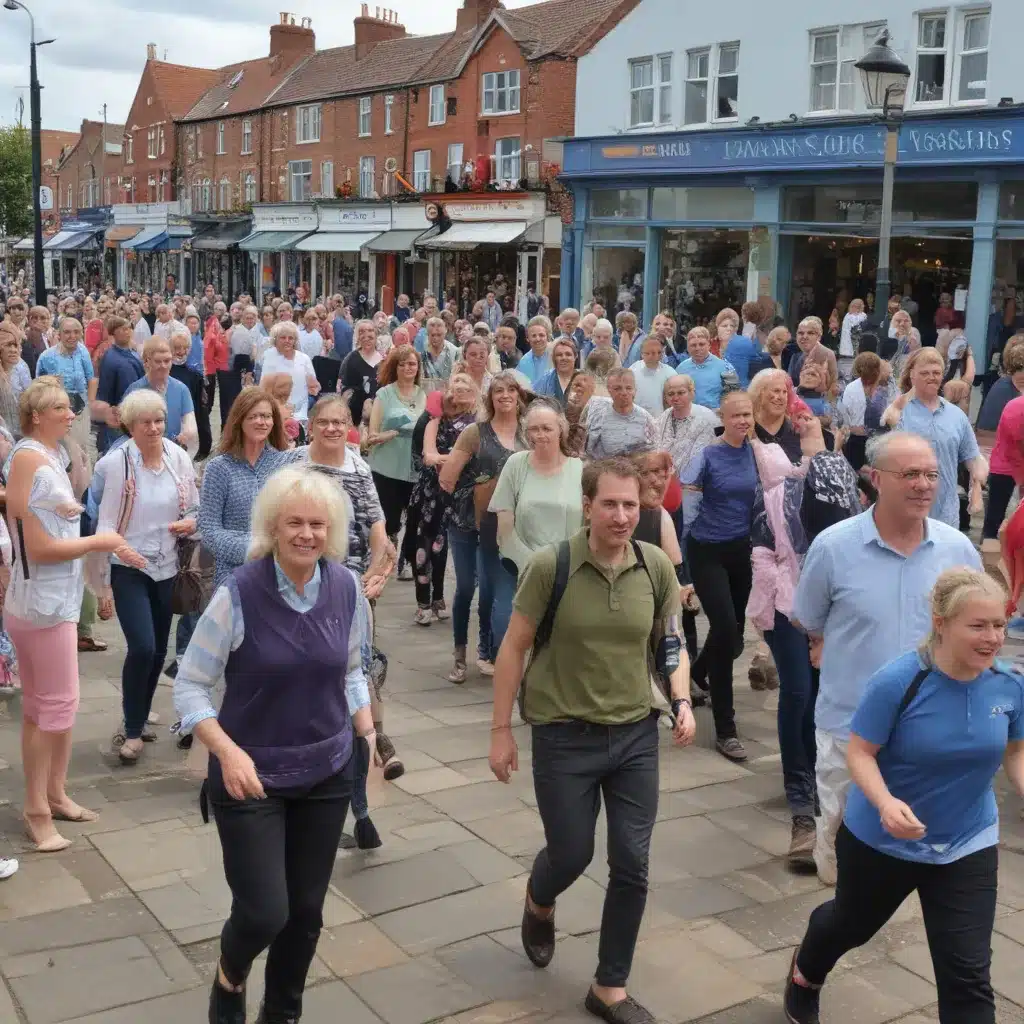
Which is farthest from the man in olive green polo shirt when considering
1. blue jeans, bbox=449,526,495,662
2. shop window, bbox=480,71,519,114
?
shop window, bbox=480,71,519,114

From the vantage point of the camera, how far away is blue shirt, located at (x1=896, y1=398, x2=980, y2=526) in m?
7.86

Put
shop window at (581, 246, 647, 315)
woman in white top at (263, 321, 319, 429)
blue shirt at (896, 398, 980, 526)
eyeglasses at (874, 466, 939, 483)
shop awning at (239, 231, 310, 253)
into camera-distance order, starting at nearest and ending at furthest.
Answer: eyeglasses at (874, 466, 939, 483), blue shirt at (896, 398, 980, 526), woman in white top at (263, 321, 319, 429), shop window at (581, 246, 647, 315), shop awning at (239, 231, 310, 253)

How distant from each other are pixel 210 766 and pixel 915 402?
5.64 m

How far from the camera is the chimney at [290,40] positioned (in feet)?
175

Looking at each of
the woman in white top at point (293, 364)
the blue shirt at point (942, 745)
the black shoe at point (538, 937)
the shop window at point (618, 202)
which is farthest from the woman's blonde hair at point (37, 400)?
the shop window at point (618, 202)

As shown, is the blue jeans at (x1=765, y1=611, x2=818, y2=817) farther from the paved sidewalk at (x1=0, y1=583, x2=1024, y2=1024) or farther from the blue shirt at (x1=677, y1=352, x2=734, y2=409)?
the blue shirt at (x1=677, y1=352, x2=734, y2=409)

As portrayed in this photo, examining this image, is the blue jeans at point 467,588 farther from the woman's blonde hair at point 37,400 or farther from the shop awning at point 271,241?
the shop awning at point 271,241

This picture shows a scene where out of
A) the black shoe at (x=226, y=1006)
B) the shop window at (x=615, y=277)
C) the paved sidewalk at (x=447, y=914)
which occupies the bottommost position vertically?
the paved sidewalk at (x=447, y=914)

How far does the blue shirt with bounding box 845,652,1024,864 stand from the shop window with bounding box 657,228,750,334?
82.3 ft

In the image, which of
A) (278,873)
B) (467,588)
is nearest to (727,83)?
(467,588)

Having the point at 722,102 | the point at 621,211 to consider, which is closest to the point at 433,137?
the point at 621,211

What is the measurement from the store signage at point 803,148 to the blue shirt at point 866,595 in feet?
64.4

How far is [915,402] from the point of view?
8094mm

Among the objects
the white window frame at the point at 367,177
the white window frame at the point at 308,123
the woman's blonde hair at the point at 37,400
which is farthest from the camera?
the white window frame at the point at 308,123
